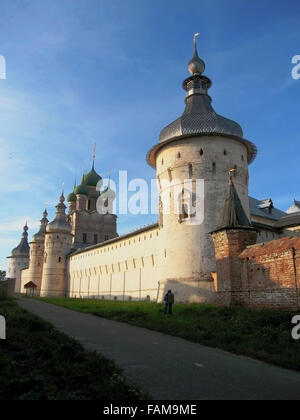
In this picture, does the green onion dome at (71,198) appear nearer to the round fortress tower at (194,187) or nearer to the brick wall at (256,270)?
the round fortress tower at (194,187)

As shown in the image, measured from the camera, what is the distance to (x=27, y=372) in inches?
197

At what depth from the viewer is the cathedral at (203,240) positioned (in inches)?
480

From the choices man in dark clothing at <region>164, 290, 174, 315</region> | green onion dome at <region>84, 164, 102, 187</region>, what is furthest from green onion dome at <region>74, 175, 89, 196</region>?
man in dark clothing at <region>164, 290, 174, 315</region>

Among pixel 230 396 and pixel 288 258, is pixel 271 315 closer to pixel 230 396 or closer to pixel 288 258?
pixel 288 258

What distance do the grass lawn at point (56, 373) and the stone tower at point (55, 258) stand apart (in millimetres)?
39283

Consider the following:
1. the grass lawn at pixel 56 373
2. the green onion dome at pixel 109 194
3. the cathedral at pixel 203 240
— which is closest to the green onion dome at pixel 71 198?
the green onion dome at pixel 109 194

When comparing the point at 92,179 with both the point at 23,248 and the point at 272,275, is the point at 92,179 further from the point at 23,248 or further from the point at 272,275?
the point at 272,275

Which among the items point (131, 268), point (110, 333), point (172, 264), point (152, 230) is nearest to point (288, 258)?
point (110, 333)

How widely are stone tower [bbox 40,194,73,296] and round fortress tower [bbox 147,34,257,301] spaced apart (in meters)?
25.9

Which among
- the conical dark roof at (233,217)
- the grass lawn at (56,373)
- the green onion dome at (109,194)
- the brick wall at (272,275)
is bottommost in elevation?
the grass lawn at (56,373)

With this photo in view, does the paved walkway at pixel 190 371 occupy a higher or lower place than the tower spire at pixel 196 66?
lower

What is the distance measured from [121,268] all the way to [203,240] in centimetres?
1390

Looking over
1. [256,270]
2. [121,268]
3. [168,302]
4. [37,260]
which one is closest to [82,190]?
[37,260]

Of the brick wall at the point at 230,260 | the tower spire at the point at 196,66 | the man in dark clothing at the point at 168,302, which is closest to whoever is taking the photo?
the brick wall at the point at 230,260
